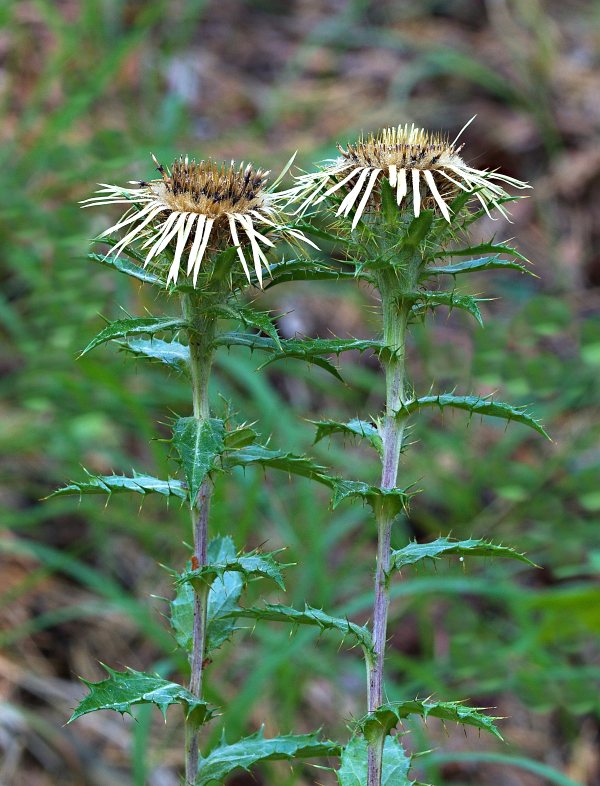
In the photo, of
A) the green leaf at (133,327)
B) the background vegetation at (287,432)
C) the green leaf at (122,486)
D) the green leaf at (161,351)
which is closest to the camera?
the green leaf at (133,327)

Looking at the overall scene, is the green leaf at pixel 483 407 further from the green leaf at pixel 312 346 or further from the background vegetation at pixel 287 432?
the background vegetation at pixel 287 432

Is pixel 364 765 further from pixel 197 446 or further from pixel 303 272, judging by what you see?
pixel 303 272

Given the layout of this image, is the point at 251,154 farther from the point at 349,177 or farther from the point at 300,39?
the point at 349,177

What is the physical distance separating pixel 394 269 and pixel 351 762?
2.73 feet

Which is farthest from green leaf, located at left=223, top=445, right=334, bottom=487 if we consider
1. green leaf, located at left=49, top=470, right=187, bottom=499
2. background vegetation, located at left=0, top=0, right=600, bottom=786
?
background vegetation, located at left=0, top=0, right=600, bottom=786

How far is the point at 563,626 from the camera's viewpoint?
10.0ft

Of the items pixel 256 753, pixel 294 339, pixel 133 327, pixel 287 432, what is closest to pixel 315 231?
pixel 294 339

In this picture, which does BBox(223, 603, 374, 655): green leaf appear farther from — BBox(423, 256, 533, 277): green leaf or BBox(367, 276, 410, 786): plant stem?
BBox(423, 256, 533, 277): green leaf

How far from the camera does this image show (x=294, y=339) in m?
1.54

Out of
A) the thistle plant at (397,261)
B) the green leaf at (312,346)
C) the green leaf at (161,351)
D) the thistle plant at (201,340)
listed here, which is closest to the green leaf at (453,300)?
the thistle plant at (397,261)

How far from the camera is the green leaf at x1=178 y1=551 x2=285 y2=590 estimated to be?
4.80 ft

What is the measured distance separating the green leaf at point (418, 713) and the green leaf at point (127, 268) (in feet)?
2.54

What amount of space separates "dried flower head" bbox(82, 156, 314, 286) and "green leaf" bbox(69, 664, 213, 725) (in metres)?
0.66

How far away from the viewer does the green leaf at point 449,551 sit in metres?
1.47
